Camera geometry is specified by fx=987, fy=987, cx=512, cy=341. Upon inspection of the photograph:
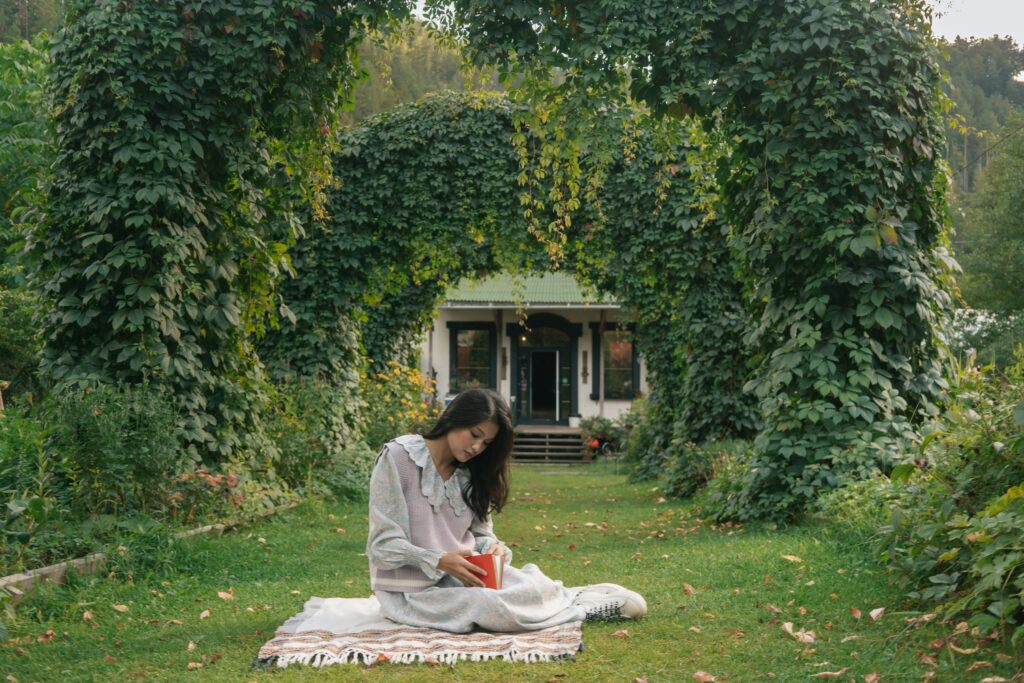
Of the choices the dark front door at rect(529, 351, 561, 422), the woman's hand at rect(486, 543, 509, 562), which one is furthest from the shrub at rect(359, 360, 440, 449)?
the dark front door at rect(529, 351, 561, 422)

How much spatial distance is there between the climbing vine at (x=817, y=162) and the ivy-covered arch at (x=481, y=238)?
15.2ft

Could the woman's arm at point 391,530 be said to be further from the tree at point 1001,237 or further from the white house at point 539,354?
the tree at point 1001,237

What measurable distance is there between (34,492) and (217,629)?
7.03ft

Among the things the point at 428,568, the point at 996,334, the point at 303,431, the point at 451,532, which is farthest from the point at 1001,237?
the point at 428,568

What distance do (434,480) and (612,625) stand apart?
114 cm

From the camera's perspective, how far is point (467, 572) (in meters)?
4.51

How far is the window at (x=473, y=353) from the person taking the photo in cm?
2625

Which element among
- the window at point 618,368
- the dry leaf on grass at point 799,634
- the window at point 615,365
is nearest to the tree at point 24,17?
the window at point 615,365

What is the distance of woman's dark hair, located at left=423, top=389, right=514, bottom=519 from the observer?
4516mm

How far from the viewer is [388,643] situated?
14.0ft

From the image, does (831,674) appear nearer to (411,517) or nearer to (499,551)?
(499,551)

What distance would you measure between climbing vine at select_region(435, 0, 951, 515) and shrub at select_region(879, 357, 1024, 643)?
6.30 ft

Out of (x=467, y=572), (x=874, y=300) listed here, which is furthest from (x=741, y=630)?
(x=874, y=300)

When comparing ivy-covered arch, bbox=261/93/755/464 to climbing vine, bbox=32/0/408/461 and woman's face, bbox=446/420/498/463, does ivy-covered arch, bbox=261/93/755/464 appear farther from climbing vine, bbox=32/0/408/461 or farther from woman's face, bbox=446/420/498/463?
woman's face, bbox=446/420/498/463
